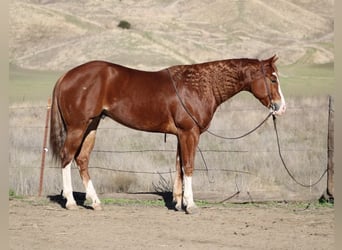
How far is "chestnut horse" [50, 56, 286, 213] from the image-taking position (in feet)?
24.4

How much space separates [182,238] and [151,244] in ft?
1.31

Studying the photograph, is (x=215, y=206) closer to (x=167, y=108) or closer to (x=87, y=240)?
(x=167, y=108)

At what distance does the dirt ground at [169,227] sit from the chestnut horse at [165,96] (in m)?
0.42

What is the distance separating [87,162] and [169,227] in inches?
67.3

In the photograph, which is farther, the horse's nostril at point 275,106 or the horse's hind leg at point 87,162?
the horse's hind leg at point 87,162

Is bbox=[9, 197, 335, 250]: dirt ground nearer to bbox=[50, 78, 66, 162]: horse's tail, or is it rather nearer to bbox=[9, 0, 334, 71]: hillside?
bbox=[50, 78, 66, 162]: horse's tail

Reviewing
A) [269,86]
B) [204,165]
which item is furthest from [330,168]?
[204,165]

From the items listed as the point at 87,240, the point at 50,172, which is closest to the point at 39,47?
the point at 50,172

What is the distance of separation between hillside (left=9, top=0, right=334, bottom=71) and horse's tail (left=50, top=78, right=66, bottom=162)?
2772cm

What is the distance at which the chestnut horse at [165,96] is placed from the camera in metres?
7.43

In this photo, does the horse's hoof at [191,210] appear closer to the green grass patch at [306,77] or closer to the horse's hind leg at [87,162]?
the horse's hind leg at [87,162]

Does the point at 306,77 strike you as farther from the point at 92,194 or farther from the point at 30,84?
the point at 92,194

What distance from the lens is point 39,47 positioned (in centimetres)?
4938

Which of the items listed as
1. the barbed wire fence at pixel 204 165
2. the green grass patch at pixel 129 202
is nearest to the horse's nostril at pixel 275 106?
the barbed wire fence at pixel 204 165
